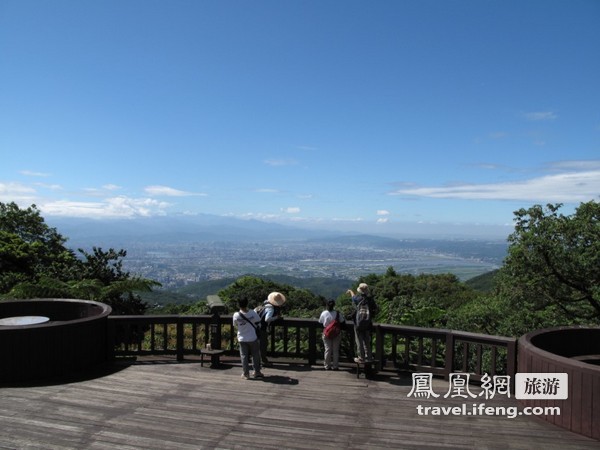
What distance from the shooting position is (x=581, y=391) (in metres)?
5.72

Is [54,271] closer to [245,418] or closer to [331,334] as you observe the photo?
[331,334]

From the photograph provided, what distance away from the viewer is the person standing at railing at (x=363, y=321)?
26.2ft

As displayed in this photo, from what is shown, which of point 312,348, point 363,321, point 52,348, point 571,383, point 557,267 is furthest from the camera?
point 557,267

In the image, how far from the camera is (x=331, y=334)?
8344 mm

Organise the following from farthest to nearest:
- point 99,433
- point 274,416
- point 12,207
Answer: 1. point 12,207
2. point 274,416
3. point 99,433

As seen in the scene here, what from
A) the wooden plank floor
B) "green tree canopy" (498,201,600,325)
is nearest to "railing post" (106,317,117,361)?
the wooden plank floor

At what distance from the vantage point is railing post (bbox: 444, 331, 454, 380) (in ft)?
25.6

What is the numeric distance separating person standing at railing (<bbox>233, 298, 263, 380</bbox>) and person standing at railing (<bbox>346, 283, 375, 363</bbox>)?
1.74m

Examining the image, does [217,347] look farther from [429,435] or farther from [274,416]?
[429,435]

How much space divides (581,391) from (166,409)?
5366 millimetres

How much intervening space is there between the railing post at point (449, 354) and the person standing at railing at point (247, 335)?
3212mm

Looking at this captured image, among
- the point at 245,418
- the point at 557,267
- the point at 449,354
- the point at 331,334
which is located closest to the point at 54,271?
the point at 331,334

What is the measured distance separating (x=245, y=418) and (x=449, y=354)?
3.75 m

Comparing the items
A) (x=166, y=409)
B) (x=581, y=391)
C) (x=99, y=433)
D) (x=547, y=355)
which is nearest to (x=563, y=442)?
(x=581, y=391)
